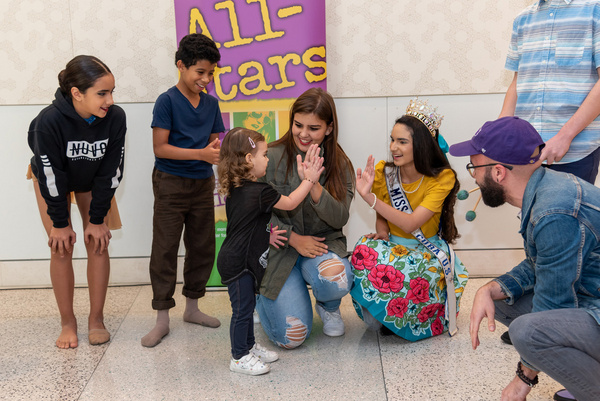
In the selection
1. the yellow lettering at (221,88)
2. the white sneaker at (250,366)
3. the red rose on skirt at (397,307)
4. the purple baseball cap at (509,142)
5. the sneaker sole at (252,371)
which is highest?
the yellow lettering at (221,88)

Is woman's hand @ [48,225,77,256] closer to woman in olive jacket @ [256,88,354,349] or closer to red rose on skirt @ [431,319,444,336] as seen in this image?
woman in olive jacket @ [256,88,354,349]

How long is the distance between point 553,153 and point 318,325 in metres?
1.34

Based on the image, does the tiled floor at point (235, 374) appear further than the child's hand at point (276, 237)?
No

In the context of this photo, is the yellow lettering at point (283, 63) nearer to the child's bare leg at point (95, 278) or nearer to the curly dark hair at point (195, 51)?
the curly dark hair at point (195, 51)

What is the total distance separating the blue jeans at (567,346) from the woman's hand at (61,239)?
1.89 meters

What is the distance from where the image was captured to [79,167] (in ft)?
8.86

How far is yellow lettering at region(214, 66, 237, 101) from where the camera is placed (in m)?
3.29

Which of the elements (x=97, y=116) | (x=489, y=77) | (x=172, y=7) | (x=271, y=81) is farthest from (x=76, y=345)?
(x=489, y=77)

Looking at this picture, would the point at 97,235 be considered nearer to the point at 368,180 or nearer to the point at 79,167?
the point at 79,167

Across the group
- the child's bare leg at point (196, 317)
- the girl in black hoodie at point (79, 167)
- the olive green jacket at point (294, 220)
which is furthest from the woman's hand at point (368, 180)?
the girl in black hoodie at point (79, 167)

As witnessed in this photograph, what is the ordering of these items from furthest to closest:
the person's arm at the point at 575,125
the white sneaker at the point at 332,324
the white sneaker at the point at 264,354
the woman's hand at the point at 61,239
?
the white sneaker at the point at 332,324, the woman's hand at the point at 61,239, the white sneaker at the point at 264,354, the person's arm at the point at 575,125

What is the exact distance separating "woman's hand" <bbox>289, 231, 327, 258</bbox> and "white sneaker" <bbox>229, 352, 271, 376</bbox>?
50cm

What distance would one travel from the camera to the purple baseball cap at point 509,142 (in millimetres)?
→ 1919

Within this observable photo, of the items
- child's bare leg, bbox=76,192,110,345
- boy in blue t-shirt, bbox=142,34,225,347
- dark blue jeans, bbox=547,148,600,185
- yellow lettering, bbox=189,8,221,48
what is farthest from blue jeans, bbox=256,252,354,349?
yellow lettering, bbox=189,8,221,48
